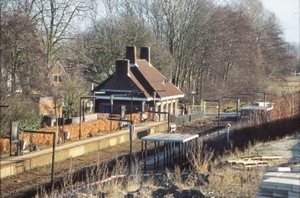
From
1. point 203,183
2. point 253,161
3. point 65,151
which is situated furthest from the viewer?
point 65,151

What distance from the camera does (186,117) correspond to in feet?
110

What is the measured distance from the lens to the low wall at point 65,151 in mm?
15820

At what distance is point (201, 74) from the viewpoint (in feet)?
141

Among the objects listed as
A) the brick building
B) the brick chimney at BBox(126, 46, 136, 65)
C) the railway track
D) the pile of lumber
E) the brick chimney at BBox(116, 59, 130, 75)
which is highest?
the brick chimney at BBox(126, 46, 136, 65)

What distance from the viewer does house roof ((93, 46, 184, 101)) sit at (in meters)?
30.6

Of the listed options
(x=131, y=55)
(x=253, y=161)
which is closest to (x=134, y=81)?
(x=131, y=55)

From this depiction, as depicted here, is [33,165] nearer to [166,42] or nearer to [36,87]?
[36,87]

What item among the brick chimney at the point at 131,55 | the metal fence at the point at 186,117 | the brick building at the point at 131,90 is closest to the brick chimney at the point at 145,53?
the brick building at the point at 131,90

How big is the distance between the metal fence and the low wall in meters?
4.85

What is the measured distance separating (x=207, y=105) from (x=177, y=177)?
2970 centimetres

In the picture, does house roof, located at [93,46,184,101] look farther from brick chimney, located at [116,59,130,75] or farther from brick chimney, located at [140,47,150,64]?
brick chimney, located at [140,47,150,64]

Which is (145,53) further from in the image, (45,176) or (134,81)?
(45,176)

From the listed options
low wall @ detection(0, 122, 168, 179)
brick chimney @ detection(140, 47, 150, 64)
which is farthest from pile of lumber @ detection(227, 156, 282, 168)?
brick chimney @ detection(140, 47, 150, 64)

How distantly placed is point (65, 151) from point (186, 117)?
52.5ft
